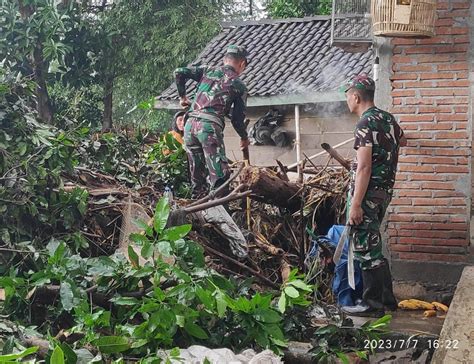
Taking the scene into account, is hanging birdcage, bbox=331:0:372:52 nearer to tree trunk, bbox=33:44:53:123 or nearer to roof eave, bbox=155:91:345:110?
roof eave, bbox=155:91:345:110

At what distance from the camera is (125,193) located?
673cm

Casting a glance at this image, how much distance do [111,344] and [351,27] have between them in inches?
170

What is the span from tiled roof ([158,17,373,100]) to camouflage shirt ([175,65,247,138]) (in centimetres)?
634

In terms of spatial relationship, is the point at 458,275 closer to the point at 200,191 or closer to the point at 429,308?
the point at 429,308

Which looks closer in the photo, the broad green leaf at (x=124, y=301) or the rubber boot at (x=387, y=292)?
the broad green leaf at (x=124, y=301)

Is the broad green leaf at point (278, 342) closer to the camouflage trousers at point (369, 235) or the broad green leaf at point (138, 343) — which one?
the broad green leaf at point (138, 343)

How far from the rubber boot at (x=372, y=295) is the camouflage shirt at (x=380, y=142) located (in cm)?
64

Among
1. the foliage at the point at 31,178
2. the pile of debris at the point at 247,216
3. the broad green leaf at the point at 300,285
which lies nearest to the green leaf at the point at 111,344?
the broad green leaf at the point at 300,285

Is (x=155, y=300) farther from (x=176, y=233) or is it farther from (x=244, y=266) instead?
(x=244, y=266)

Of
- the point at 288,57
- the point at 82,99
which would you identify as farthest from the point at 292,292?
the point at 82,99

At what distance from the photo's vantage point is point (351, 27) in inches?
297

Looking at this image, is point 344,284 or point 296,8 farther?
point 296,8

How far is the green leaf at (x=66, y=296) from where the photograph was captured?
15.1 feet

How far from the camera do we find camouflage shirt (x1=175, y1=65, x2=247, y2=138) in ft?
25.2
